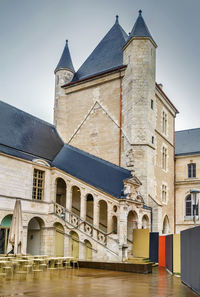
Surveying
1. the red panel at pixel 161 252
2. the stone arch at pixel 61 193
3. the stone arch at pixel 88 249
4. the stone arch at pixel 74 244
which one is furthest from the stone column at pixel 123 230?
the stone arch at pixel 61 193

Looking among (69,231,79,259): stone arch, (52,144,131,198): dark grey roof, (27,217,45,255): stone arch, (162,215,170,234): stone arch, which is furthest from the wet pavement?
(162,215,170,234): stone arch

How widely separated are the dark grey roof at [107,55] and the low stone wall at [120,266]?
18381 millimetres

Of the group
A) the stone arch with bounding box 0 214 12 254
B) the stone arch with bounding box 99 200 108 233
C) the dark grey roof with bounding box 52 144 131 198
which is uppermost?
the dark grey roof with bounding box 52 144 131 198

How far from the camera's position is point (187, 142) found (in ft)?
124

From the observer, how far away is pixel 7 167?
19.0m

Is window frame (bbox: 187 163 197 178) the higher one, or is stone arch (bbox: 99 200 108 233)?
window frame (bbox: 187 163 197 178)

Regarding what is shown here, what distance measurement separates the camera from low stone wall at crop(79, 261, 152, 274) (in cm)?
1557

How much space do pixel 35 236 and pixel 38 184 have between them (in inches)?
120

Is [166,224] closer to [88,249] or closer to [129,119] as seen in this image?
[129,119]

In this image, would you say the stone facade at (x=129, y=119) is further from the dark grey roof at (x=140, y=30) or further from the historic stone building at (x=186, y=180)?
the historic stone building at (x=186, y=180)

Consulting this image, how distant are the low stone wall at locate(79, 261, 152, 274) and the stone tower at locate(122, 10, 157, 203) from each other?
9763mm

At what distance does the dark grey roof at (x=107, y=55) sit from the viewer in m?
31.5

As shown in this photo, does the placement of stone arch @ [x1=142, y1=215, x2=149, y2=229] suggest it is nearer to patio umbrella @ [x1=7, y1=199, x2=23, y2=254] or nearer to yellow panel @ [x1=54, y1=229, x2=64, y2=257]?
yellow panel @ [x1=54, y1=229, x2=64, y2=257]

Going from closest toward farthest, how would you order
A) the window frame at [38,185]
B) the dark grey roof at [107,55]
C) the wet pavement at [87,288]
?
the wet pavement at [87,288] → the window frame at [38,185] → the dark grey roof at [107,55]
